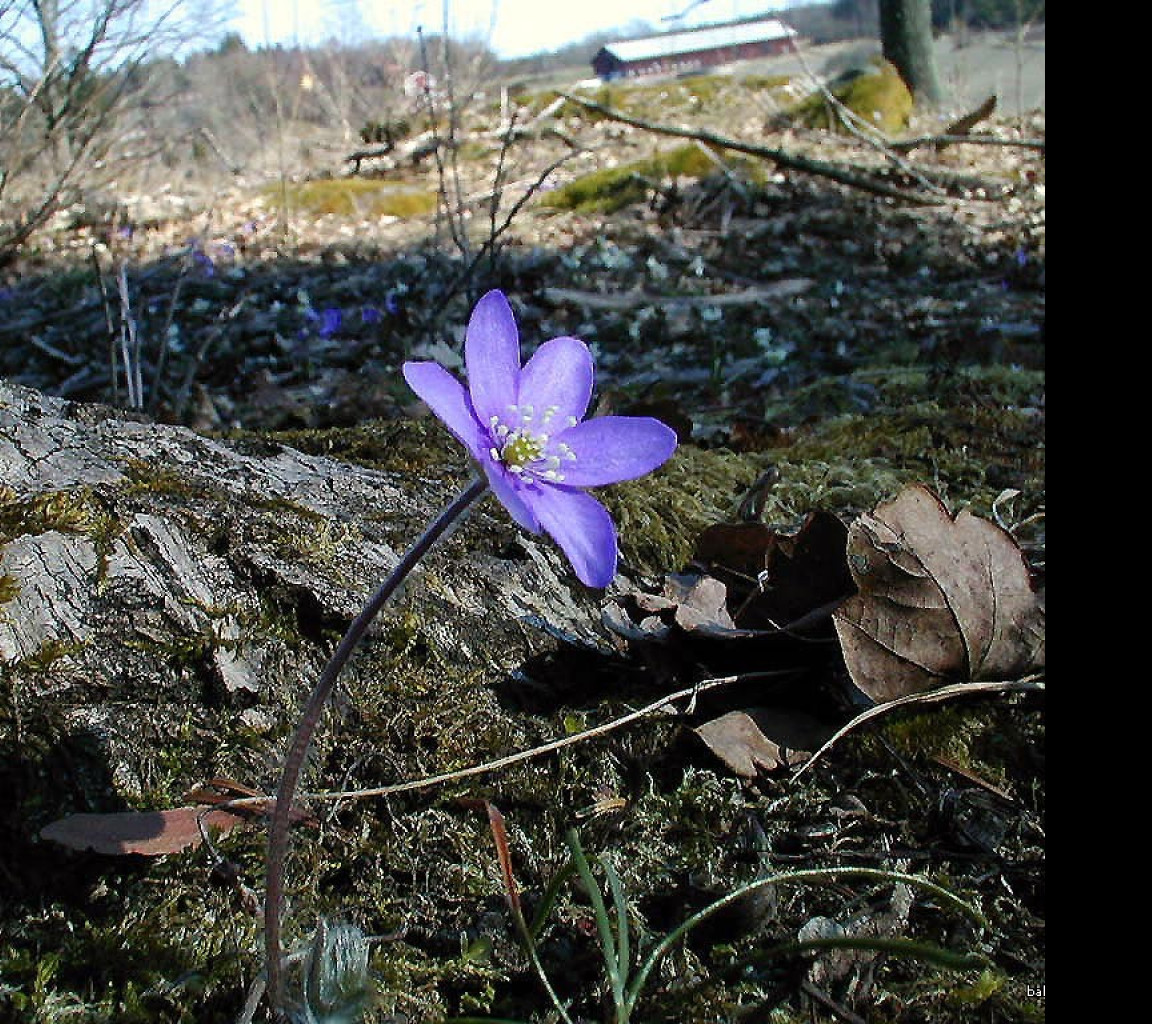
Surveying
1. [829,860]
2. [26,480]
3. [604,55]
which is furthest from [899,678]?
[604,55]

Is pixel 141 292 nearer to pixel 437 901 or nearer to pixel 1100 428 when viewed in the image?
pixel 437 901

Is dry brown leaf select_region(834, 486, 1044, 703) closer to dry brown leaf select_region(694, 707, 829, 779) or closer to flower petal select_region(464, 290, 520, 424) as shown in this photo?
dry brown leaf select_region(694, 707, 829, 779)

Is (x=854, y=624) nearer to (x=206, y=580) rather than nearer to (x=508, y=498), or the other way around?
(x=508, y=498)

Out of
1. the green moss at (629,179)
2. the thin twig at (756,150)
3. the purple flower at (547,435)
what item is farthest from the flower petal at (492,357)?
the green moss at (629,179)

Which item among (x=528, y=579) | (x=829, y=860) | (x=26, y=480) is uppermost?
(x=26, y=480)

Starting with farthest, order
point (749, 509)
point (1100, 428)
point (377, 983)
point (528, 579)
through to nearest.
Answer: point (749, 509) → point (528, 579) → point (377, 983) → point (1100, 428)

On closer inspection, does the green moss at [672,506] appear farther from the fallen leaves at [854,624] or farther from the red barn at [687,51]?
the red barn at [687,51]
